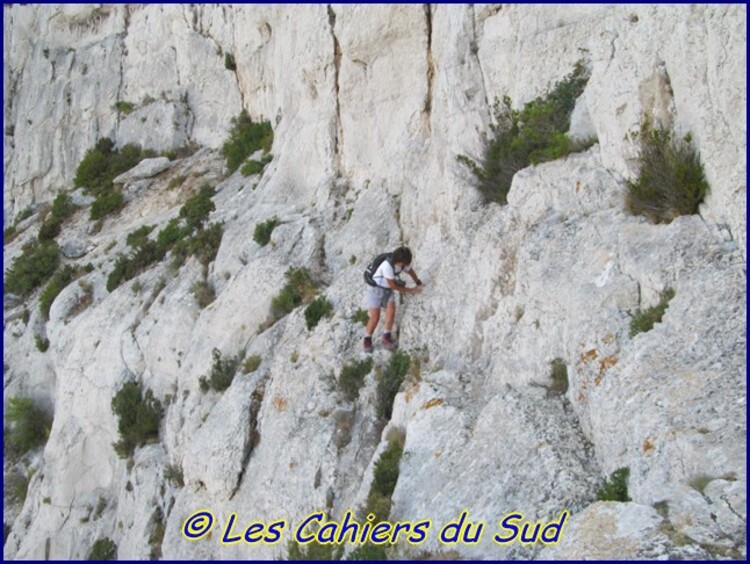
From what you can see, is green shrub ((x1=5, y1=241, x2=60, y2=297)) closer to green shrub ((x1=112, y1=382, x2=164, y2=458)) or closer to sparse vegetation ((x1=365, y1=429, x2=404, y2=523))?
green shrub ((x1=112, y1=382, x2=164, y2=458))

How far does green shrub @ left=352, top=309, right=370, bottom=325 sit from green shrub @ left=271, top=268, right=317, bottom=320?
1635mm

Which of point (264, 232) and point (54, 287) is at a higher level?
point (264, 232)

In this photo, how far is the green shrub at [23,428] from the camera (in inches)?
709

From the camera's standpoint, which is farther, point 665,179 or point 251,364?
point 251,364

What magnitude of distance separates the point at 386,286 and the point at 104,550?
8.71m

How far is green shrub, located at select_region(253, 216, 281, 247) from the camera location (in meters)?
14.8

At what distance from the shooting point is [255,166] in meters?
19.9

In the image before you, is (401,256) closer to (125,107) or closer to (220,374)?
(220,374)

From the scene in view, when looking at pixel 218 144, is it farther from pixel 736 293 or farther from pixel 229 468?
pixel 736 293

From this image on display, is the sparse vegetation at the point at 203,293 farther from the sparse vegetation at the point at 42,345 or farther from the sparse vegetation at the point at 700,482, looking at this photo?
the sparse vegetation at the point at 700,482

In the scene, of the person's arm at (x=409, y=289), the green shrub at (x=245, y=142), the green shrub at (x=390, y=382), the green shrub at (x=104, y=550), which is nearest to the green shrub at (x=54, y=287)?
the green shrub at (x=245, y=142)

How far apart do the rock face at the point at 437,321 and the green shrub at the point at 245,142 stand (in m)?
0.65

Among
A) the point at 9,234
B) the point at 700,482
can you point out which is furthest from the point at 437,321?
the point at 9,234

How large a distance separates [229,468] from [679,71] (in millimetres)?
8535
